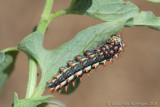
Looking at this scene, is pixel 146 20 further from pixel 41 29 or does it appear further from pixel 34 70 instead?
pixel 34 70

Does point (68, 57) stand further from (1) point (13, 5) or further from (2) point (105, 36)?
(1) point (13, 5)

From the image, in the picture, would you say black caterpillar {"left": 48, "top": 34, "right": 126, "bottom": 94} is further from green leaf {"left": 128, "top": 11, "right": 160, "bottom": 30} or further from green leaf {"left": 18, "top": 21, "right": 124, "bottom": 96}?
green leaf {"left": 128, "top": 11, "right": 160, "bottom": 30}

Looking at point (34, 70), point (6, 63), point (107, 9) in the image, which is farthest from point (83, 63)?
point (6, 63)

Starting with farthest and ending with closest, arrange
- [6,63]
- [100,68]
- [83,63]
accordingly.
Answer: [100,68] → [6,63] → [83,63]

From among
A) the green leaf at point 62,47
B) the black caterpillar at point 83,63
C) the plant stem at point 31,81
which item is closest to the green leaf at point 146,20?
the green leaf at point 62,47

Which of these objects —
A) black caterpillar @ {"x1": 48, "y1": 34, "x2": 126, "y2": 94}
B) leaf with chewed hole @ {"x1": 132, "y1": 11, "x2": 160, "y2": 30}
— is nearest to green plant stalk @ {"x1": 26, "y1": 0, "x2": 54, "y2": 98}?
black caterpillar @ {"x1": 48, "y1": 34, "x2": 126, "y2": 94}
